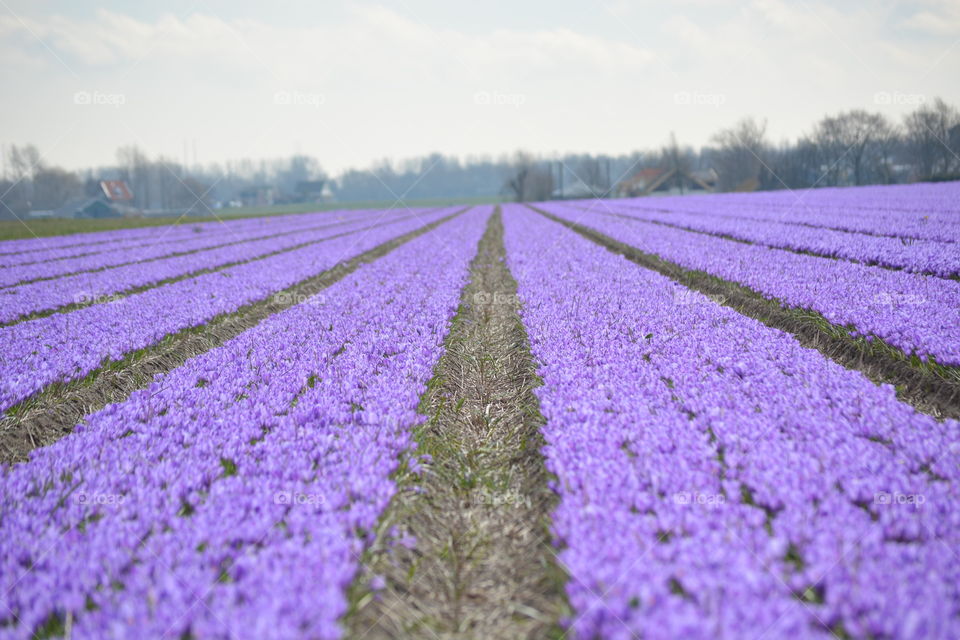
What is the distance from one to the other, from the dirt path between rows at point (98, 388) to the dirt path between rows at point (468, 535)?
11.2 ft

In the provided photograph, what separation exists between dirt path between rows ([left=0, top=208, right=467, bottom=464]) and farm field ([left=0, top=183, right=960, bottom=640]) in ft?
0.13

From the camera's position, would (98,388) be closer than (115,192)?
Yes

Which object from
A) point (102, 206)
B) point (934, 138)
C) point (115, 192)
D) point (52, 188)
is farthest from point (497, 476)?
point (52, 188)

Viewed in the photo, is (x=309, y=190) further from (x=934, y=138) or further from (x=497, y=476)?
(x=497, y=476)

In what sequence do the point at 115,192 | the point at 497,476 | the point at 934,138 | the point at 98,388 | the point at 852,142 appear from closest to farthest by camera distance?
the point at 497,476, the point at 98,388, the point at 934,138, the point at 852,142, the point at 115,192

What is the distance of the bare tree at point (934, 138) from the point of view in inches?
2584

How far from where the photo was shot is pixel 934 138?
66.8 metres

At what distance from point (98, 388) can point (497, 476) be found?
193 inches

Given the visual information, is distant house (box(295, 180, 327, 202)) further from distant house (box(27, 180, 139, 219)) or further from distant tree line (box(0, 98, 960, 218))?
distant house (box(27, 180, 139, 219))

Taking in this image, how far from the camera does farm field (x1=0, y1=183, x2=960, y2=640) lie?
229 cm

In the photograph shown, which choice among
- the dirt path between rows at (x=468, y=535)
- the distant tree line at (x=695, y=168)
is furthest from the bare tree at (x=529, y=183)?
the dirt path between rows at (x=468, y=535)

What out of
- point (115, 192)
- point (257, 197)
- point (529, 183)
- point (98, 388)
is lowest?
point (98, 388)

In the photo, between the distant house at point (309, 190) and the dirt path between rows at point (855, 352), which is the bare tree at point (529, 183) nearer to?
the distant house at point (309, 190)

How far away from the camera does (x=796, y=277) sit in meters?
9.23
